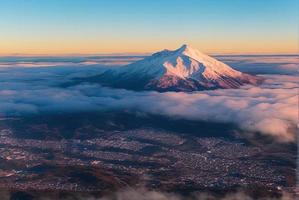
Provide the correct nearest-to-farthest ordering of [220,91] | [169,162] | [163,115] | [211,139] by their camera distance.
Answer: [169,162]
[211,139]
[163,115]
[220,91]

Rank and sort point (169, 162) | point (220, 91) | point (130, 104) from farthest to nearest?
point (220, 91) < point (130, 104) < point (169, 162)

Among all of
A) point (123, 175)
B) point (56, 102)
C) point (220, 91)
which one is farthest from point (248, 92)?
point (123, 175)

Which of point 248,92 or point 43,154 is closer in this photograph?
point 43,154

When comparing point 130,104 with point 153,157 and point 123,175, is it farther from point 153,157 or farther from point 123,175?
point 123,175

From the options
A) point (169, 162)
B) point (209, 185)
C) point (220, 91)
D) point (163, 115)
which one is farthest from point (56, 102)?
point (209, 185)

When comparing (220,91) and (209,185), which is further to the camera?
(220,91)

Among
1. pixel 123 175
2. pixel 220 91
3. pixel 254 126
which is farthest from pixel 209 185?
pixel 220 91

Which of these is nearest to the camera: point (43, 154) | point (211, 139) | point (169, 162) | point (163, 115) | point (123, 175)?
point (123, 175)

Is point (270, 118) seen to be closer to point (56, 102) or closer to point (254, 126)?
point (254, 126)

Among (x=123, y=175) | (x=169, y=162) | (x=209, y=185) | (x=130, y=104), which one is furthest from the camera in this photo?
(x=130, y=104)
